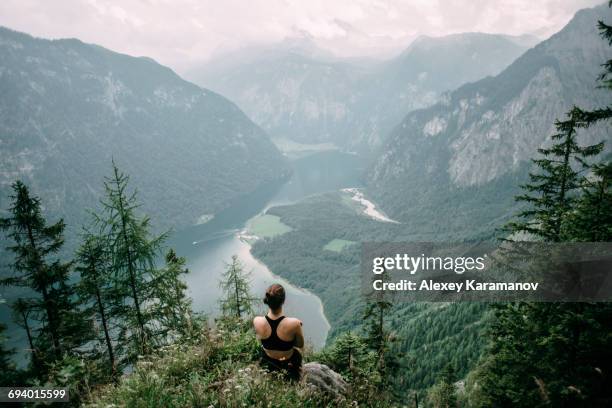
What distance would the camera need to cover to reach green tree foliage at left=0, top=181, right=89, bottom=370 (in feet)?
43.0

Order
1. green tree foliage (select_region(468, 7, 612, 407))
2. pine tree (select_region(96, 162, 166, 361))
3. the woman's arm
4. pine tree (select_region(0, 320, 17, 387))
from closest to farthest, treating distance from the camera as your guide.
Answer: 1. the woman's arm
2. green tree foliage (select_region(468, 7, 612, 407))
3. pine tree (select_region(0, 320, 17, 387))
4. pine tree (select_region(96, 162, 166, 361))

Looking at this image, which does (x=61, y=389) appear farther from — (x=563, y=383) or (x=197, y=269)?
(x=197, y=269)

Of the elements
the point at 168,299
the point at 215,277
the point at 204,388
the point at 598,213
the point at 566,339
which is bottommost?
the point at 215,277

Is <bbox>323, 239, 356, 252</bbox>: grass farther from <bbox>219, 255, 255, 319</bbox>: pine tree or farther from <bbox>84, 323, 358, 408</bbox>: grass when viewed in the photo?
<bbox>84, 323, 358, 408</bbox>: grass

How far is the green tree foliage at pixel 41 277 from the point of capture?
13.1 meters

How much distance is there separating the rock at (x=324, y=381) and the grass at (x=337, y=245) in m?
175

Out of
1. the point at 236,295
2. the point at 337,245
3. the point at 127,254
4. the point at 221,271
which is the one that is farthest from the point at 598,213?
the point at 337,245

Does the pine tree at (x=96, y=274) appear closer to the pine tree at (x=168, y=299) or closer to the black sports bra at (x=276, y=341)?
the pine tree at (x=168, y=299)

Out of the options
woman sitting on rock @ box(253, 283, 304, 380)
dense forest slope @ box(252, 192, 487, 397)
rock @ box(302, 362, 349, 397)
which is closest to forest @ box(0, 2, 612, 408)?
rock @ box(302, 362, 349, 397)

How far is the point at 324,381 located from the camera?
704cm

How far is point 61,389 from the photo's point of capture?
6402 mm

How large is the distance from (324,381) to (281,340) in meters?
1.52

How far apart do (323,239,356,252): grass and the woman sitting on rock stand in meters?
177

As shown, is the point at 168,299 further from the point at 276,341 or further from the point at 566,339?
the point at 566,339
